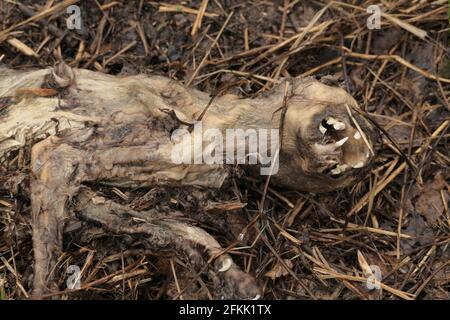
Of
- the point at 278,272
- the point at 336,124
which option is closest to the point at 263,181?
the point at 278,272

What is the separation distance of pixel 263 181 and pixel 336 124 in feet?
1.71

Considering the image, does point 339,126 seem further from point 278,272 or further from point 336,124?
point 278,272

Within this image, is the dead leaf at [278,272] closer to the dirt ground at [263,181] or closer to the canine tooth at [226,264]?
the dirt ground at [263,181]

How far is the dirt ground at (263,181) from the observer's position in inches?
90.0

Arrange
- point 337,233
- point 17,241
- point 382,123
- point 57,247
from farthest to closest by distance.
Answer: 1. point 382,123
2. point 337,233
3. point 17,241
4. point 57,247

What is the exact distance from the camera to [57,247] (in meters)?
2.13

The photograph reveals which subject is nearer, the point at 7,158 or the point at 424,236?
the point at 7,158

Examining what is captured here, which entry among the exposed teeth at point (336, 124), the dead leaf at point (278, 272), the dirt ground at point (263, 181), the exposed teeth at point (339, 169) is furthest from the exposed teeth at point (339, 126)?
the dead leaf at point (278, 272)

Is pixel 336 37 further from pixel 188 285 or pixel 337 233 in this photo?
pixel 188 285

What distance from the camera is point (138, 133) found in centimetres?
223

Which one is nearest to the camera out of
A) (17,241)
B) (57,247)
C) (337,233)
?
(57,247)
